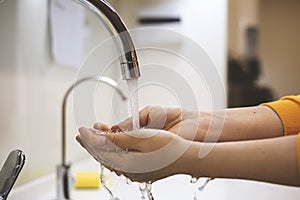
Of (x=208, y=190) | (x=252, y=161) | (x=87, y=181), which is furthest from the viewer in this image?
(x=87, y=181)

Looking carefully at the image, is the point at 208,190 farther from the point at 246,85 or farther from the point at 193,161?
the point at 246,85

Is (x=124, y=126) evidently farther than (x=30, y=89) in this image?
No

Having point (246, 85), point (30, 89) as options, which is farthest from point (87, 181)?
point (246, 85)

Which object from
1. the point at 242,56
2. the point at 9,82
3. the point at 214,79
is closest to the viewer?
the point at 214,79

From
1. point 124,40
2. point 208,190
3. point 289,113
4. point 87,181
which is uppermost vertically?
point 124,40

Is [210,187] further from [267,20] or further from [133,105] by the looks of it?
[267,20]

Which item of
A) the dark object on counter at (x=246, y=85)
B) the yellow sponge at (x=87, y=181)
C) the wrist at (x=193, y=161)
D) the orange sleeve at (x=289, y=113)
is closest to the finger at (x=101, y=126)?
the wrist at (x=193, y=161)

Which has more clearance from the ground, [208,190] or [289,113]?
[289,113]

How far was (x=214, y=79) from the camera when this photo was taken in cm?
54

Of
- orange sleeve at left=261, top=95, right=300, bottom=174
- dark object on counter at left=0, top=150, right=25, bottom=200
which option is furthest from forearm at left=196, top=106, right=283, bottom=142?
dark object on counter at left=0, top=150, right=25, bottom=200

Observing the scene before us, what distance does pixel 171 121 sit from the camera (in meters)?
0.58

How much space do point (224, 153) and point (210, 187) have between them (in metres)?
0.12

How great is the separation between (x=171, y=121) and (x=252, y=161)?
0.17m

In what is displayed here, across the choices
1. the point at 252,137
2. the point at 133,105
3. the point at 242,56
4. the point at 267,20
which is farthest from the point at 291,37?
the point at 133,105
